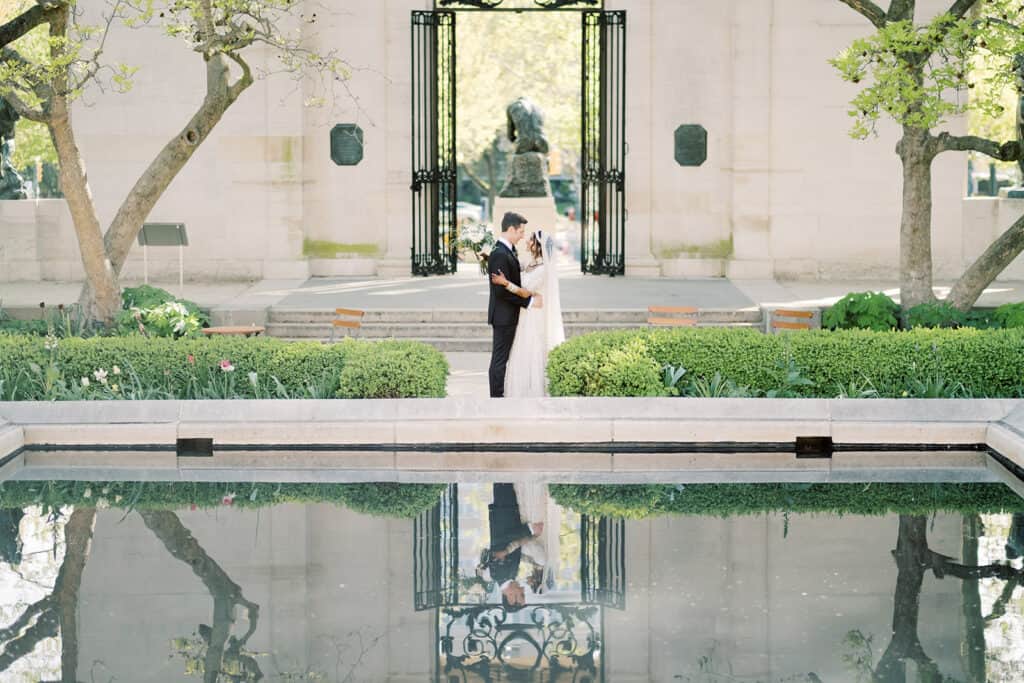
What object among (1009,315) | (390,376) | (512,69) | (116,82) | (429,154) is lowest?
(390,376)

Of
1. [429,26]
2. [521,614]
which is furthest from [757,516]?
[429,26]

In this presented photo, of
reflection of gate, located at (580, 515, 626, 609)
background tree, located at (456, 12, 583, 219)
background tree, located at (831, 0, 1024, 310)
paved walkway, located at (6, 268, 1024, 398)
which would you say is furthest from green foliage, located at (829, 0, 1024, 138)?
background tree, located at (456, 12, 583, 219)

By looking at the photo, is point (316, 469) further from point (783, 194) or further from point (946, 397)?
point (783, 194)

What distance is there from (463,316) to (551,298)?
5.33 m

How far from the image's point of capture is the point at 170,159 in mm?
17906

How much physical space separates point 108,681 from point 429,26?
1755 cm

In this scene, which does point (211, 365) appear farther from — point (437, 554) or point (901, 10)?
point (901, 10)

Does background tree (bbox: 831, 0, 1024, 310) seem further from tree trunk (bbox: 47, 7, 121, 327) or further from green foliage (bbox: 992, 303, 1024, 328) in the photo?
tree trunk (bbox: 47, 7, 121, 327)

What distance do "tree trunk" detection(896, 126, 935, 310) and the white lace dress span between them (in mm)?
5584

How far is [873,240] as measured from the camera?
2352 cm

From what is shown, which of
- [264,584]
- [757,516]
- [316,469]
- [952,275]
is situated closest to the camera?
[264,584]

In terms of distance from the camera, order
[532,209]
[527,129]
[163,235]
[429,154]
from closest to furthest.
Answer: [163,235] → [532,209] → [429,154] → [527,129]

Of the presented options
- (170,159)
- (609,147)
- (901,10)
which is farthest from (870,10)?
(170,159)

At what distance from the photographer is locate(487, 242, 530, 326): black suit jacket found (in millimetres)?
13781
